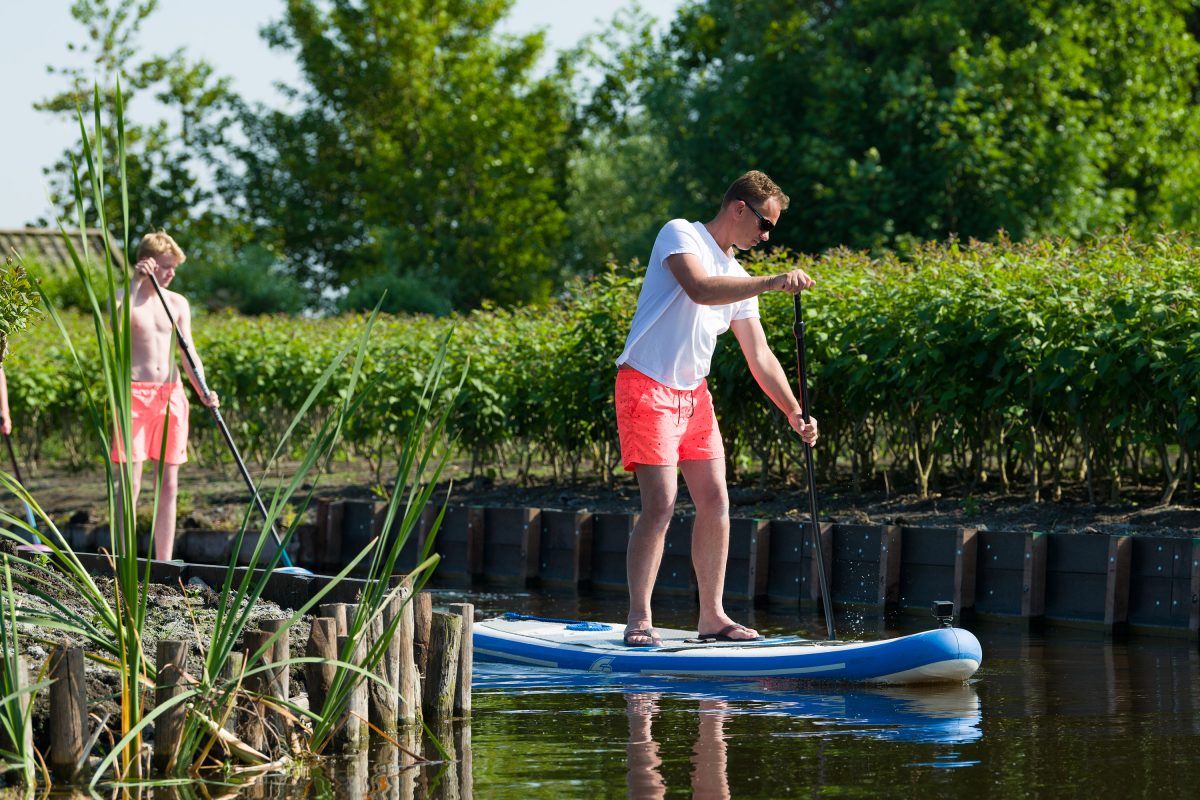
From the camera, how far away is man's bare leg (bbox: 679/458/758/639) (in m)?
7.11

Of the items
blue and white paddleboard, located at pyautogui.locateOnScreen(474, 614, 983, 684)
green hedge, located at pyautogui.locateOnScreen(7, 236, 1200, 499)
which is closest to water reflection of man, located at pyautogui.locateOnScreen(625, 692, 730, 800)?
blue and white paddleboard, located at pyautogui.locateOnScreen(474, 614, 983, 684)

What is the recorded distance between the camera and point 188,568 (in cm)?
788

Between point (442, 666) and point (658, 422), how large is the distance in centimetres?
150

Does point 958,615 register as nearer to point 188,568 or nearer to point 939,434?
point 939,434

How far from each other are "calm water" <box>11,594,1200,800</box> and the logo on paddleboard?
0.09 meters

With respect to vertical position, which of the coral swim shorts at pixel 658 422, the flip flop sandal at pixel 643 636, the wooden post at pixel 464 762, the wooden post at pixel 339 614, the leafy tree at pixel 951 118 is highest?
the leafy tree at pixel 951 118

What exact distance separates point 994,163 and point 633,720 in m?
18.4

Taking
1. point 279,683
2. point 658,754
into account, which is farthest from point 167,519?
point 658,754

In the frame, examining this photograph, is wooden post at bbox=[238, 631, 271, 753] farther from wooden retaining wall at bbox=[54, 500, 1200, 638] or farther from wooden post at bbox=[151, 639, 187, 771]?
wooden retaining wall at bbox=[54, 500, 1200, 638]

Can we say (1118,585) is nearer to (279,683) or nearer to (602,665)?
(602,665)

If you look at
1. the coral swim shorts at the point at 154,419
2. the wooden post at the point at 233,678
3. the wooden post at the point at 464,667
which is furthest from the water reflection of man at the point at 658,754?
the coral swim shorts at the point at 154,419

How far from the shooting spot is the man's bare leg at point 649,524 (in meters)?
6.95

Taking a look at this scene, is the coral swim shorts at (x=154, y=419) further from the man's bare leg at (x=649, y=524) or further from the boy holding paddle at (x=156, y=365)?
the man's bare leg at (x=649, y=524)

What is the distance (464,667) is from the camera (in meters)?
6.14
